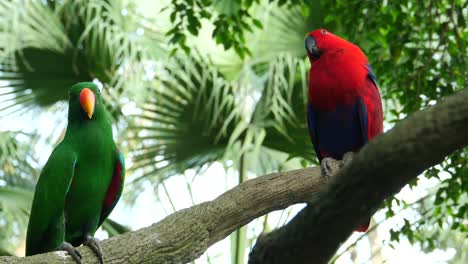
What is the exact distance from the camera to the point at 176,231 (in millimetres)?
2752

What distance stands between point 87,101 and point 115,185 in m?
0.43

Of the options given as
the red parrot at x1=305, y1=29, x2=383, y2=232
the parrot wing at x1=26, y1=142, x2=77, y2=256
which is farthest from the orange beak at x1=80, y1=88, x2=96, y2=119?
the red parrot at x1=305, y1=29, x2=383, y2=232

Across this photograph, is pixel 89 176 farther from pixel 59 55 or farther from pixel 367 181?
pixel 59 55

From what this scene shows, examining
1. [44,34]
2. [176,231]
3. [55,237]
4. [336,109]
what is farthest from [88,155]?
[44,34]

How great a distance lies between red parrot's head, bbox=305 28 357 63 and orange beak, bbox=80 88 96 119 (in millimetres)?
1117

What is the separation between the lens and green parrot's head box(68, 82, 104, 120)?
310 cm

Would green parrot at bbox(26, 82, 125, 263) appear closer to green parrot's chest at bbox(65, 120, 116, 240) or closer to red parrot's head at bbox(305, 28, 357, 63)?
green parrot's chest at bbox(65, 120, 116, 240)

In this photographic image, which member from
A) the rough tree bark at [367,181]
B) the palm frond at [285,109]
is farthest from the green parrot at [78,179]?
the palm frond at [285,109]

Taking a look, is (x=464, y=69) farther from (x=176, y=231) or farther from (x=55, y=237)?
(x=55, y=237)

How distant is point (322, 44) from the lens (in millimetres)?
3453

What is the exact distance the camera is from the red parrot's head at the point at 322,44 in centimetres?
341

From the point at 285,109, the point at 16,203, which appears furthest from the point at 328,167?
the point at 16,203

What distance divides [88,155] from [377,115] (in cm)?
136

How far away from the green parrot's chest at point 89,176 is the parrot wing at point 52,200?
51mm
